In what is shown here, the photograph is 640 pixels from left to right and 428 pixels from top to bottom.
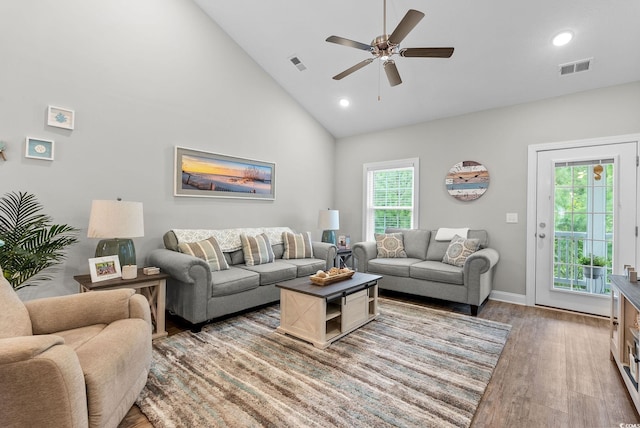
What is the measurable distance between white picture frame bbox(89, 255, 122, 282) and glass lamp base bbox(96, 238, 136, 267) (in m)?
0.05

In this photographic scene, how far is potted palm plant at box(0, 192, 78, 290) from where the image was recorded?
2.20 metres

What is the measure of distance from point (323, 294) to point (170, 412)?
126 centimetres

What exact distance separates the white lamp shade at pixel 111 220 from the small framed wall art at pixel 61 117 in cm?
85

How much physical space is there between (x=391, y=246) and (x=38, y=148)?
4.02m

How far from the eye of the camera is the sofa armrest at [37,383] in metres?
1.11

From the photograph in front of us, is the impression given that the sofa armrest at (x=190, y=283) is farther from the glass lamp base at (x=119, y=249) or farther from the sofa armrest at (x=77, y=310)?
the sofa armrest at (x=77, y=310)

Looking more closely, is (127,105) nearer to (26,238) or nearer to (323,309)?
(26,238)

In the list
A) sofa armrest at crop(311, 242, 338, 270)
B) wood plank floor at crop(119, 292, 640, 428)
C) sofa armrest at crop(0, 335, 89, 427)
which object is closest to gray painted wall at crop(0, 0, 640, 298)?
sofa armrest at crop(311, 242, 338, 270)

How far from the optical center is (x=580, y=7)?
261cm

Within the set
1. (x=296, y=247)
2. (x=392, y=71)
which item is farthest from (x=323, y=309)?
(x=392, y=71)

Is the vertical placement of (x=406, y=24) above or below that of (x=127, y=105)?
above

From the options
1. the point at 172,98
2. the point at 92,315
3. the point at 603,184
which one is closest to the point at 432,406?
the point at 92,315

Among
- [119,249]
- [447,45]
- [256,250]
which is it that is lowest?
[256,250]

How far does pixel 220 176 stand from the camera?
13.0 feet
